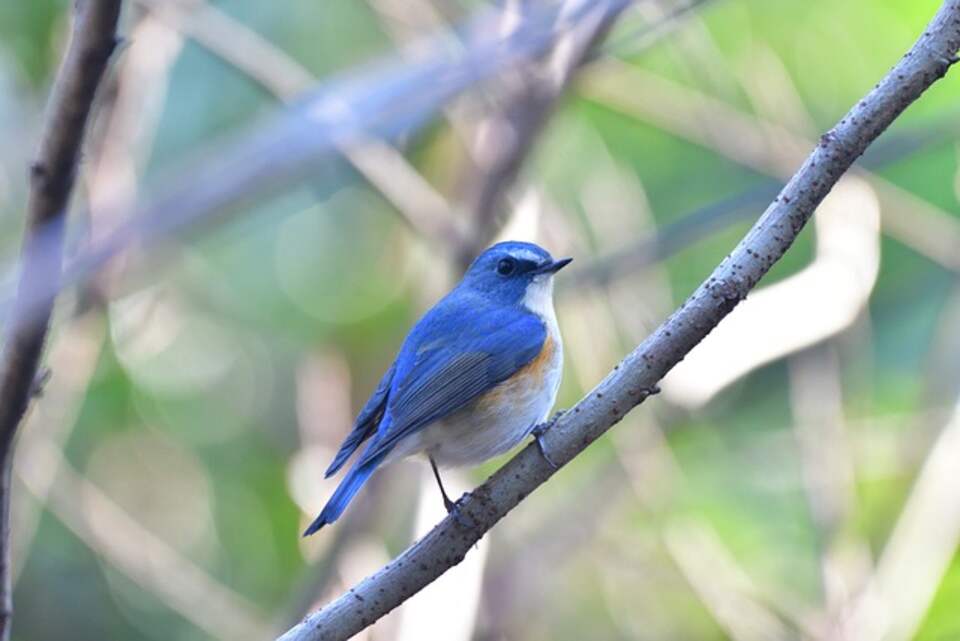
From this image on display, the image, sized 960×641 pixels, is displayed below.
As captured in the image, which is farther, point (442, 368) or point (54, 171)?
point (442, 368)

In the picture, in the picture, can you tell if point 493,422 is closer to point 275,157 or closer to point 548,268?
point 548,268

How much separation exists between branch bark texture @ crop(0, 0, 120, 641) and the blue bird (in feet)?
2.75

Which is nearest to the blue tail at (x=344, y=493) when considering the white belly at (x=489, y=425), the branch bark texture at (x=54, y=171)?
the white belly at (x=489, y=425)

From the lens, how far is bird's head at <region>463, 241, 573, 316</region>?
3791 millimetres

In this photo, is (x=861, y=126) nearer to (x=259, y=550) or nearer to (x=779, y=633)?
(x=779, y=633)

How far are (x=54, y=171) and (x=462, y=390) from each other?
125cm

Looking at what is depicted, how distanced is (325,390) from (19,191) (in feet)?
7.54

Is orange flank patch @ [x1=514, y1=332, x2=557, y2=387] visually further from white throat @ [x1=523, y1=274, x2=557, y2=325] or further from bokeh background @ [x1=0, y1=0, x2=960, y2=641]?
bokeh background @ [x1=0, y1=0, x2=960, y2=641]

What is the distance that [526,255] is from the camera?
3.84 metres

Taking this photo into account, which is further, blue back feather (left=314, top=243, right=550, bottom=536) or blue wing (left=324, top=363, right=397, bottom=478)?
blue wing (left=324, top=363, right=397, bottom=478)

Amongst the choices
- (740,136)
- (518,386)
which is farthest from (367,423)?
(740,136)

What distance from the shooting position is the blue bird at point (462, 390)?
3244 millimetres

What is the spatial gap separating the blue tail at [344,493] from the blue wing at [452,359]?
0.02m

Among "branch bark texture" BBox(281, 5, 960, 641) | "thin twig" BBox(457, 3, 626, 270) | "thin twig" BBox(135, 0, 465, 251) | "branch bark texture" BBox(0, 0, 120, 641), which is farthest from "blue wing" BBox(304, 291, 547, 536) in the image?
"thin twig" BBox(135, 0, 465, 251)
